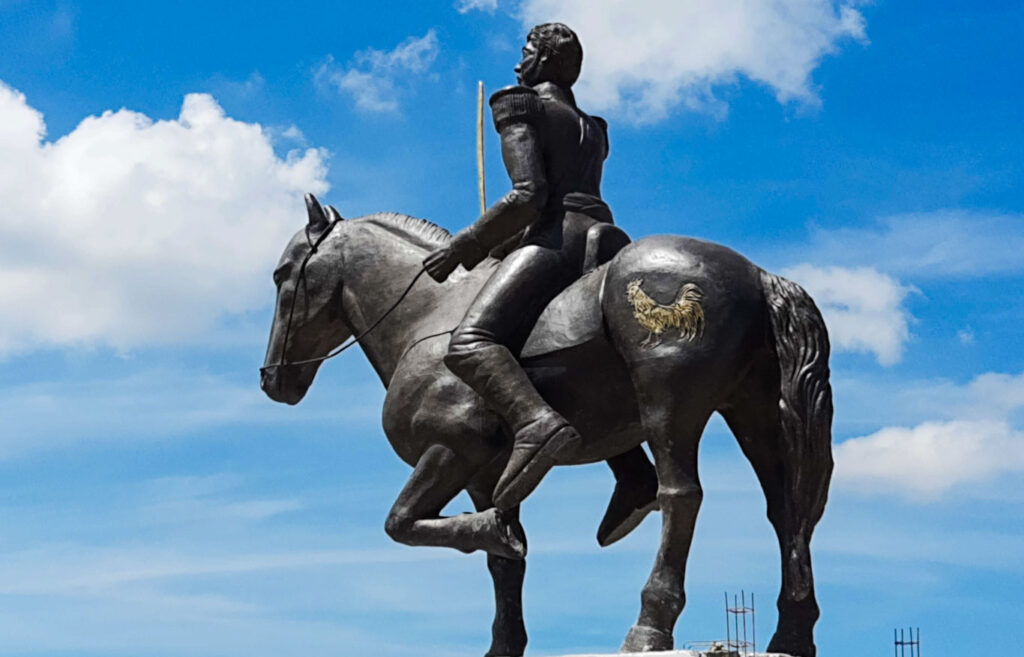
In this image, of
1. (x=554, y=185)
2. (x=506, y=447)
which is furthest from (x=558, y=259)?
(x=506, y=447)

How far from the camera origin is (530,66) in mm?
11492

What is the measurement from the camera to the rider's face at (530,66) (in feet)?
37.6

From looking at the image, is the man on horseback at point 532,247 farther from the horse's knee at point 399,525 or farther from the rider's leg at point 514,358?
the horse's knee at point 399,525

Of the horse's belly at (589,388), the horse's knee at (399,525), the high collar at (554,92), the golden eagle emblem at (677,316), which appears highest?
the high collar at (554,92)

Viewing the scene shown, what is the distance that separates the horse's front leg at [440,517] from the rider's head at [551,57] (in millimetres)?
2621

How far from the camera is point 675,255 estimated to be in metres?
10.3

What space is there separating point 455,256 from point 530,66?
55.8 inches

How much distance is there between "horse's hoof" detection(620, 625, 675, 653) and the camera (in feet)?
32.9

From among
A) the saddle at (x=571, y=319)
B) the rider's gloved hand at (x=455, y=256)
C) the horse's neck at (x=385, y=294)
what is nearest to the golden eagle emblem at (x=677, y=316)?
the saddle at (x=571, y=319)

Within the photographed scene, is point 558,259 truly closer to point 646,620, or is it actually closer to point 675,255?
point 675,255

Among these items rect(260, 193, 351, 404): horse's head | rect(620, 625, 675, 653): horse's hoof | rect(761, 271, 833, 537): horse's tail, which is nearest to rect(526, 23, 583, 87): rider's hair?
rect(260, 193, 351, 404): horse's head

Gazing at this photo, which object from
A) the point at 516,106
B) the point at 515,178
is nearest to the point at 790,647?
the point at 515,178

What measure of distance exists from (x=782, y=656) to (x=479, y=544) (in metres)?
2.02

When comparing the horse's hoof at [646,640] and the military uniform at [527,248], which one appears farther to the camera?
the military uniform at [527,248]
